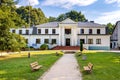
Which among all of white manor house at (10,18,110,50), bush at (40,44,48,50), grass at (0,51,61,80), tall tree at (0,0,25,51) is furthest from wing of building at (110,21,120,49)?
grass at (0,51,61,80)

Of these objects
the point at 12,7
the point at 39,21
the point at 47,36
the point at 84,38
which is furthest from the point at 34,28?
the point at 39,21

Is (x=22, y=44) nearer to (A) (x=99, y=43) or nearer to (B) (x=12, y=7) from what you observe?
(B) (x=12, y=7)

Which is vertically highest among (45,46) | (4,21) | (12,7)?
(12,7)

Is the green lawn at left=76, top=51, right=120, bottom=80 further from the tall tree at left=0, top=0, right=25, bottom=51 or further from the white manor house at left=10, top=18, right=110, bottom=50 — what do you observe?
the white manor house at left=10, top=18, right=110, bottom=50

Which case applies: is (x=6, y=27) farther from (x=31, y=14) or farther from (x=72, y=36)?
(x=31, y=14)

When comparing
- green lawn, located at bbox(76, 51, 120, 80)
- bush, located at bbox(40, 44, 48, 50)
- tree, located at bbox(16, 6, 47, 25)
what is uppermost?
tree, located at bbox(16, 6, 47, 25)

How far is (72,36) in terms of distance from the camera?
6469 cm

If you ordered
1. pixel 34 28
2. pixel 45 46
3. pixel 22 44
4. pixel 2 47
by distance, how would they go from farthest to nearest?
pixel 34 28, pixel 45 46, pixel 22 44, pixel 2 47

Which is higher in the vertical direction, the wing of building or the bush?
the wing of building

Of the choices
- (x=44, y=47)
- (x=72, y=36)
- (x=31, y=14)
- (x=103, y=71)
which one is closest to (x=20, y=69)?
(x=103, y=71)

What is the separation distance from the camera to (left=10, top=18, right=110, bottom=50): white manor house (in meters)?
64.6

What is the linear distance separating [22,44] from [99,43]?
102 ft

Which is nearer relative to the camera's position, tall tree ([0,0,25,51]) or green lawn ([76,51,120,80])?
green lawn ([76,51,120,80])

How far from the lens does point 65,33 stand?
65.0 metres
